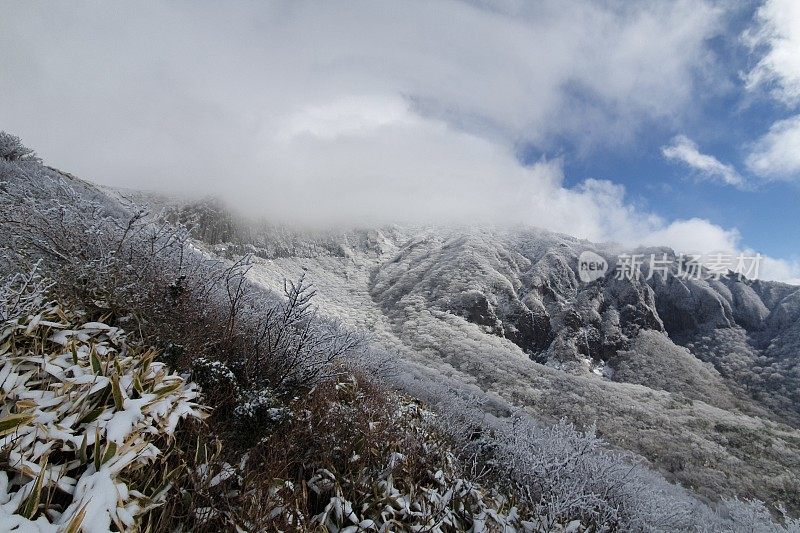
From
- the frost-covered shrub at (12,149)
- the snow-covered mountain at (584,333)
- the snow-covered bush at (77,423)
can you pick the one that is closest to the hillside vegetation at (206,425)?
the snow-covered bush at (77,423)

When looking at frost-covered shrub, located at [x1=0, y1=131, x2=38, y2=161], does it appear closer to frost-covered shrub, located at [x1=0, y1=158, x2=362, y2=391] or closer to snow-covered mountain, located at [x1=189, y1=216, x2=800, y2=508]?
frost-covered shrub, located at [x1=0, y1=158, x2=362, y2=391]

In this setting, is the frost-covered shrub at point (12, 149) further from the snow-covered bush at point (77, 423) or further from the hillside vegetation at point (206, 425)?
the snow-covered bush at point (77, 423)

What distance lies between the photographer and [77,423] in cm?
306

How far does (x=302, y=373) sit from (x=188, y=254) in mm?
3543

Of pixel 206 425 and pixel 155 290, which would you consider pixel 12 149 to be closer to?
pixel 155 290

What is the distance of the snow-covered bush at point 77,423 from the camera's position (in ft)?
8.14

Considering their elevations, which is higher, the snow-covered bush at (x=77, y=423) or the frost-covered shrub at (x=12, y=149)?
the frost-covered shrub at (x=12, y=149)

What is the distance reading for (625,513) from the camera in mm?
6895

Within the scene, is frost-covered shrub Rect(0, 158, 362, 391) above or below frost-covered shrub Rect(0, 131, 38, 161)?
below

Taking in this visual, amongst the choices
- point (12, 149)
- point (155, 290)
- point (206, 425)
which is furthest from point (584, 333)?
point (12, 149)

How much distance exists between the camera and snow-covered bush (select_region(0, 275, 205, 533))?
248cm

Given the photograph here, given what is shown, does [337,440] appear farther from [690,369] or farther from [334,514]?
[690,369]

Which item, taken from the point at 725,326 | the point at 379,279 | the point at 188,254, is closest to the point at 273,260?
the point at 379,279

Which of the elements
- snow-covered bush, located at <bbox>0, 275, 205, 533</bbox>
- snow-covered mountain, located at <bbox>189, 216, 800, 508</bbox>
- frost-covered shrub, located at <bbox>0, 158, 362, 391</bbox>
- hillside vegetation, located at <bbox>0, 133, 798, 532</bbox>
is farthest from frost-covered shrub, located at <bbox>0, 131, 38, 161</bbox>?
snow-covered mountain, located at <bbox>189, 216, 800, 508</bbox>
